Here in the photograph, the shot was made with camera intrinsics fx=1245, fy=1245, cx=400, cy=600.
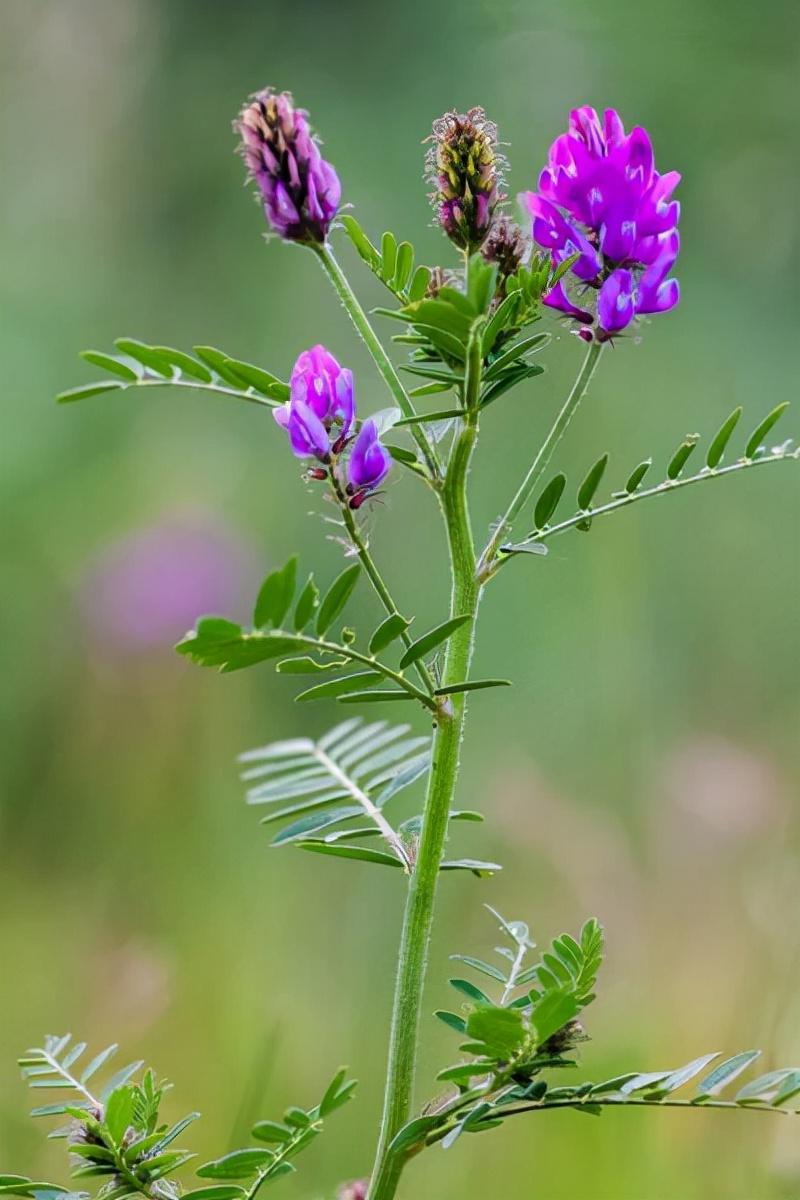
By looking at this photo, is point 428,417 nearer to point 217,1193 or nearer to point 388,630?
point 388,630

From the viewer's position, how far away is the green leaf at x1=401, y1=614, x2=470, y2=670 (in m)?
0.32

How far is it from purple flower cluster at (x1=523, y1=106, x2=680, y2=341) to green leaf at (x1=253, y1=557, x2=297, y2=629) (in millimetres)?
122

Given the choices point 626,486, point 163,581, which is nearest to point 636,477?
point 626,486

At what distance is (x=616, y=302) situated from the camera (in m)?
0.36

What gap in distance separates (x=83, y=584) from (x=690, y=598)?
23.9 inches

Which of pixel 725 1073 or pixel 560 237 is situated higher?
pixel 560 237

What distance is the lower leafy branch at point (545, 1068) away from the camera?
31 cm

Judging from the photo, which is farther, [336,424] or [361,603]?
[361,603]

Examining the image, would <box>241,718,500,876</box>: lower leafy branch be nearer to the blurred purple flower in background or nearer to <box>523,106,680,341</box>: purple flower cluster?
<box>523,106,680,341</box>: purple flower cluster

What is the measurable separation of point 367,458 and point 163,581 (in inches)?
29.6

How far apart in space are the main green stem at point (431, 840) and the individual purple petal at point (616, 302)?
5cm

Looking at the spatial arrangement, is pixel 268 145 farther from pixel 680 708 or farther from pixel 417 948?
pixel 680 708

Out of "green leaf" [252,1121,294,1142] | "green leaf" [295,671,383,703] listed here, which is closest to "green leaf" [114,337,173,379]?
"green leaf" [295,671,383,703]

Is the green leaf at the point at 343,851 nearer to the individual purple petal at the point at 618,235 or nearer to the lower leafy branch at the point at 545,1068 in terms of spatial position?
the lower leafy branch at the point at 545,1068
